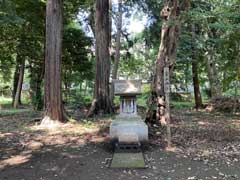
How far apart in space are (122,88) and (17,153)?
2669 millimetres

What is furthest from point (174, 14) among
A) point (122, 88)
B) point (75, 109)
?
point (75, 109)

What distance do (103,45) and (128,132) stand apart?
606 centimetres

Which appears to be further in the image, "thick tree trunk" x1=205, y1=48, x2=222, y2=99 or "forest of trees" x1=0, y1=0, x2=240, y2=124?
"thick tree trunk" x1=205, y1=48, x2=222, y2=99

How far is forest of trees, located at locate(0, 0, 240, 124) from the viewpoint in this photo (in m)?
9.59

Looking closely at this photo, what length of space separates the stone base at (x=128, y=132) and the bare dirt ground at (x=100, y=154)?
29cm

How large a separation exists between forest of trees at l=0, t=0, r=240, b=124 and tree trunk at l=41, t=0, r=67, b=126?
0.03 m

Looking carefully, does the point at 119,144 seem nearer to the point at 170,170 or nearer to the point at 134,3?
the point at 170,170

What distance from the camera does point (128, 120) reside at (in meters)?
7.61

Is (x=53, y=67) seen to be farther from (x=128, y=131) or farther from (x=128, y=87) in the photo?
(x=128, y=131)

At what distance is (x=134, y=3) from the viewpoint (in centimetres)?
1784

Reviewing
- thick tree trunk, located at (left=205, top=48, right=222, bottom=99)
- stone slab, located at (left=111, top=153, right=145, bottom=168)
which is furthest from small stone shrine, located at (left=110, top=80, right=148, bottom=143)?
thick tree trunk, located at (left=205, top=48, right=222, bottom=99)

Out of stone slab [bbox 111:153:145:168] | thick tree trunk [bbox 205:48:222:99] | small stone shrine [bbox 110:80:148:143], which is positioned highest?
thick tree trunk [bbox 205:48:222:99]

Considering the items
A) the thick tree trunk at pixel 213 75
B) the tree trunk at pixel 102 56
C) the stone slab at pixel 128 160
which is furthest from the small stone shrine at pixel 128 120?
the thick tree trunk at pixel 213 75

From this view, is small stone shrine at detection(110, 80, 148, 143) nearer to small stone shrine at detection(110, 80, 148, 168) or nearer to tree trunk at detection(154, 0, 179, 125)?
small stone shrine at detection(110, 80, 148, 168)
